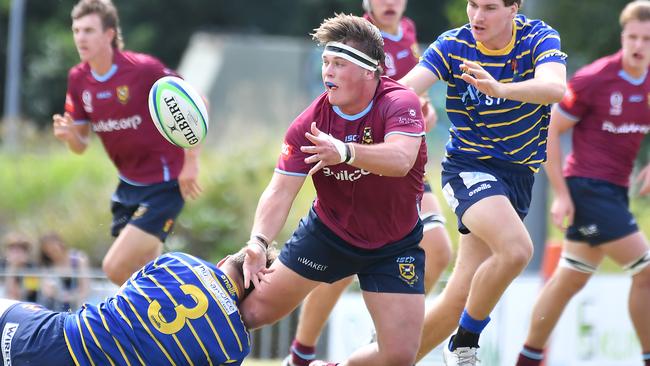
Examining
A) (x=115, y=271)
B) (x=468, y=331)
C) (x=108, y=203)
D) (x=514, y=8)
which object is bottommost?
(x=108, y=203)

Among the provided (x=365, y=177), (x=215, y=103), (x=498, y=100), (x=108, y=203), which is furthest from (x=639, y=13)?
(x=215, y=103)

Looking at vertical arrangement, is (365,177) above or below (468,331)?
above

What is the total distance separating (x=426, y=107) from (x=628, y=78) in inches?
68.7

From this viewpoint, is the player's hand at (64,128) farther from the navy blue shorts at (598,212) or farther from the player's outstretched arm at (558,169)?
the navy blue shorts at (598,212)

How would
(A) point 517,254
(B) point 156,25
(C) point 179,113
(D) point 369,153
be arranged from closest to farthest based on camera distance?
1. (D) point 369,153
2. (A) point 517,254
3. (C) point 179,113
4. (B) point 156,25

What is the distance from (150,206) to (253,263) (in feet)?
8.47

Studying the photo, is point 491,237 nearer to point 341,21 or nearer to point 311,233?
point 311,233

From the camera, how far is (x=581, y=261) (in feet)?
26.0

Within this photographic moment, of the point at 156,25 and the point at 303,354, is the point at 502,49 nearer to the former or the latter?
the point at 303,354

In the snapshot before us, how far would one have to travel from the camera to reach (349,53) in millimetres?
5645

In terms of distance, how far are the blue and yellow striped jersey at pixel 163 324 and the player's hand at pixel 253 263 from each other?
34 centimetres

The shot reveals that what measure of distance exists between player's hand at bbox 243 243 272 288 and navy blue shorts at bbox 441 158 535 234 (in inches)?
51.4

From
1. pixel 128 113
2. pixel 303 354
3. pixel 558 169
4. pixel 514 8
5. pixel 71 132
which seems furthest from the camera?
pixel 71 132

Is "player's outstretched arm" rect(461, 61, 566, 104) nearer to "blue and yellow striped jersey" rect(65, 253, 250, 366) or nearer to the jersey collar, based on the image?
the jersey collar
